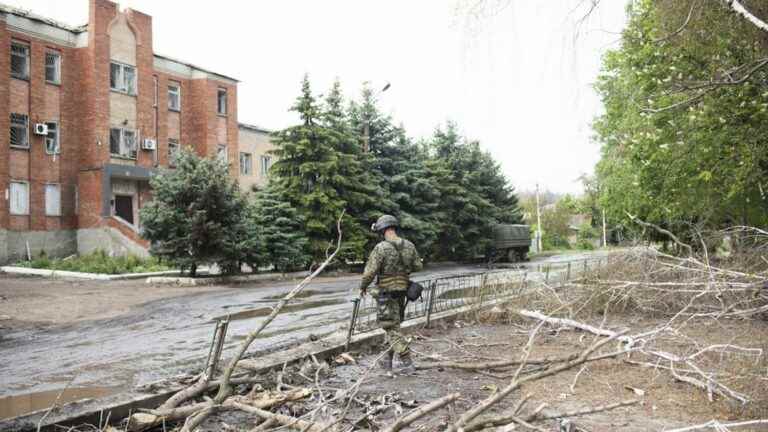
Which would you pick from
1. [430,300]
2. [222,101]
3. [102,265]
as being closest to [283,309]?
[430,300]

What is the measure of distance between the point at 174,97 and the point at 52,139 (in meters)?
7.92

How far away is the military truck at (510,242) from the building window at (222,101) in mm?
17817

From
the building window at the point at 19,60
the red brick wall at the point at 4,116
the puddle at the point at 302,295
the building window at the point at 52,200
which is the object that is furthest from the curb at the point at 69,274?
the building window at the point at 19,60

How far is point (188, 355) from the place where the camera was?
26.5ft

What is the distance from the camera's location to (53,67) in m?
27.2

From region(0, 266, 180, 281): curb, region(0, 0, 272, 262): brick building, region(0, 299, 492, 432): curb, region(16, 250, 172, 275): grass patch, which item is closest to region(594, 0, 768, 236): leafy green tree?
region(0, 299, 492, 432): curb

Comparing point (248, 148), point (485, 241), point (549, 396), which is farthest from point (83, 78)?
point (549, 396)

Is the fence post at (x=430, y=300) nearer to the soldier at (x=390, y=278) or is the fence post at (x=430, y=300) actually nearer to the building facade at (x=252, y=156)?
the soldier at (x=390, y=278)

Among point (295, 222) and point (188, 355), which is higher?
point (295, 222)

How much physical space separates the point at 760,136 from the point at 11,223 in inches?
1055

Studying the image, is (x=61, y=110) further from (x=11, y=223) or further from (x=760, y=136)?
(x=760, y=136)

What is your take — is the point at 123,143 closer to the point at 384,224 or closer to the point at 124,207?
the point at 124,207

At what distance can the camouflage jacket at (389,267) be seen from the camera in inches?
286

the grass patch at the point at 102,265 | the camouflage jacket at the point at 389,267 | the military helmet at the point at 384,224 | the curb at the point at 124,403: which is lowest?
the curb at the point at 124,403
